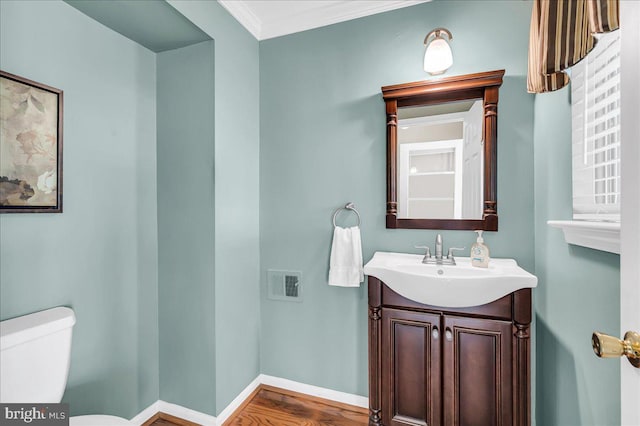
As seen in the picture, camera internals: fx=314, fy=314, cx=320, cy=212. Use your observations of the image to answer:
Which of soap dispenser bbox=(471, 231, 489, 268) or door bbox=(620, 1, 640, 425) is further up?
door bbox=(620, 1, 640, 425)

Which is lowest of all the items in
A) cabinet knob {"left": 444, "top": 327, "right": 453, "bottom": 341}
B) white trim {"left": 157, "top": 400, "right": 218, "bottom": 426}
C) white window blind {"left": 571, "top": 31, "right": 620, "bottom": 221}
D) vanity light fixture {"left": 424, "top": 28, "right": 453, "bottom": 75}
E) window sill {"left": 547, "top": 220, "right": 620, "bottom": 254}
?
white trim {"left": 157, "top": 400, "right": 218, "bottom": 426}

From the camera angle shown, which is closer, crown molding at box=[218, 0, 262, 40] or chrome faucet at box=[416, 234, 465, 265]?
chrome faucet at box=[416, 234, 465, 265]

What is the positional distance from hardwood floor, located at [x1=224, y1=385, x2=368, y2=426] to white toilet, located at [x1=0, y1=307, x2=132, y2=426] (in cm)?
86

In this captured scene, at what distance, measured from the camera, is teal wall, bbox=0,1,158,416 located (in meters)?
1.32

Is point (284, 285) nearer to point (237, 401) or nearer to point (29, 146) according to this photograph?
point (237, 401)

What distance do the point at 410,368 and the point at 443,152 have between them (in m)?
1.18

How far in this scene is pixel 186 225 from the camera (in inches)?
72.4

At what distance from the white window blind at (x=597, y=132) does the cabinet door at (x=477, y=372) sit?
2.04 feet

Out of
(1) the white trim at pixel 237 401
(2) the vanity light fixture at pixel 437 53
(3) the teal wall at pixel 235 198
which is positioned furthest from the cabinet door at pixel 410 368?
(2) the vanity light fixture at pixel 437 53

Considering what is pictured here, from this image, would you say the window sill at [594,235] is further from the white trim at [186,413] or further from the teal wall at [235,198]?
the white trim at [186,413]

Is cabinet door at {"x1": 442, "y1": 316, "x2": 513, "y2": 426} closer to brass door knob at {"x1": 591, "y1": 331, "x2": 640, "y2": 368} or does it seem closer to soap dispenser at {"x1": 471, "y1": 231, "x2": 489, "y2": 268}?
soap dispenser at {"x1": 471, "y1": 231, "x2": 489, "y2": 268}

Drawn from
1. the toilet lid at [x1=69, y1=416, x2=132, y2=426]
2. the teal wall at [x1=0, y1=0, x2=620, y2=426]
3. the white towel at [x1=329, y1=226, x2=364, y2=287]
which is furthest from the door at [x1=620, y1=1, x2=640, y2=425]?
the toilet lid at [x1=69, y1=416, x2=132, y2=426]

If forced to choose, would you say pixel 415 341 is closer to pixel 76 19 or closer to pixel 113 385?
pixel 113 385

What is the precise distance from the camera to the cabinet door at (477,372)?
1.39 meters
